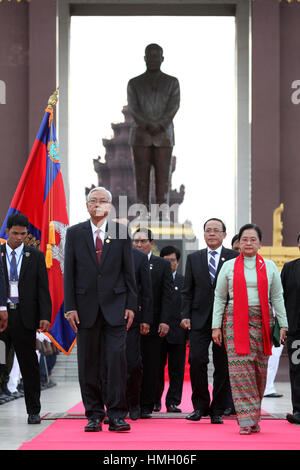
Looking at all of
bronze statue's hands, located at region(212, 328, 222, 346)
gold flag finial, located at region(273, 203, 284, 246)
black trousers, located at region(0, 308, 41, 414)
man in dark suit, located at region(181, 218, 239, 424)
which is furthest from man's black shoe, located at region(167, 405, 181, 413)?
gold flag finial, located at region(273, 203, 284, 246)

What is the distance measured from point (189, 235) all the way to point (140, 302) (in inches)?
229

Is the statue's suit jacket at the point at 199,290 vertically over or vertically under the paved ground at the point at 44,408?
over

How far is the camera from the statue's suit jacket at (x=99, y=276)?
18.7 ft

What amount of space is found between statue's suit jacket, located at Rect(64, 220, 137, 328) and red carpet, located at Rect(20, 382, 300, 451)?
681 millimetres

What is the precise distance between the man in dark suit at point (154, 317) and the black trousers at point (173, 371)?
476 millimetres

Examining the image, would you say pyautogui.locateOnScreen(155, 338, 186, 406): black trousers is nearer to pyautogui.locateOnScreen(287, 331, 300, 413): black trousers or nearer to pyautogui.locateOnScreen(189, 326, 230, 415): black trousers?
pyautogui.locateOnScreen(189, 326, 230, 415): black trousers

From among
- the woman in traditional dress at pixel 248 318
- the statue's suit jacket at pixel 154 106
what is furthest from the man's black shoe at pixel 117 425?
the statue's suit jacket at pixel 154 106

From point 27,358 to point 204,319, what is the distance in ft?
4.02

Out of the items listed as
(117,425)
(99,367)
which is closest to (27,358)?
(99,367)

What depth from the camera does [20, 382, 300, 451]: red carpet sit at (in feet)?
15.9

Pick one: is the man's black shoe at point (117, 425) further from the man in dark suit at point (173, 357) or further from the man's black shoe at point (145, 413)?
the man in dark suit at point (173, 357)

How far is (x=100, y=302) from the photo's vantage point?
5.70 metres
